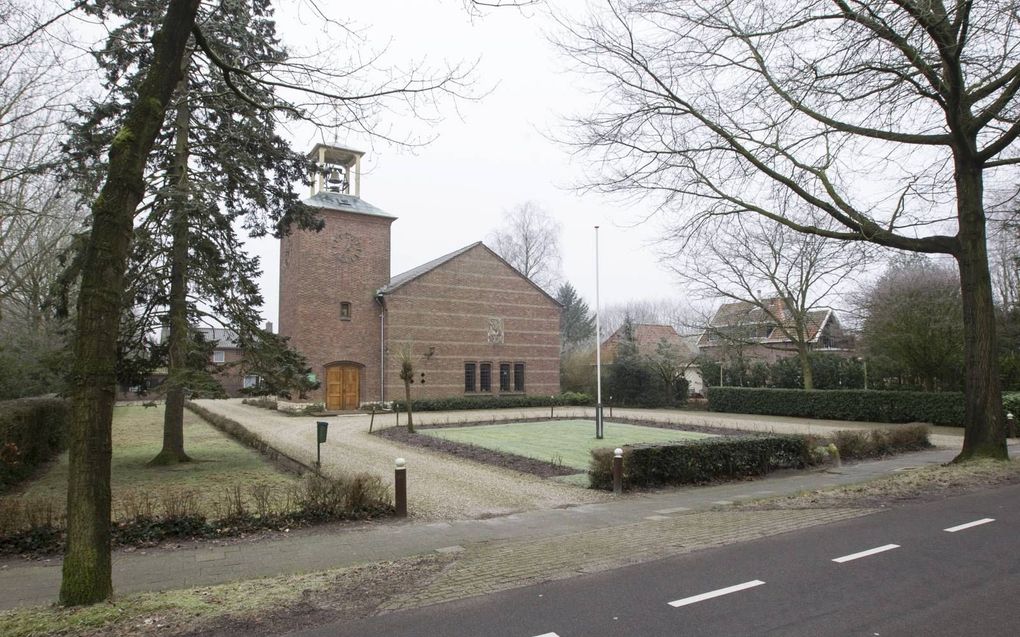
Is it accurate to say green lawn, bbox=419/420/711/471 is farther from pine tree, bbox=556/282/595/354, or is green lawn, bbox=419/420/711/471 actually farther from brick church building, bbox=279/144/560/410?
pine tree, bbox=556/282/595/354

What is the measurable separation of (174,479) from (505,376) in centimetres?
2810

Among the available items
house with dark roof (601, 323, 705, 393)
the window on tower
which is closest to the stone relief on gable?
the window on tower

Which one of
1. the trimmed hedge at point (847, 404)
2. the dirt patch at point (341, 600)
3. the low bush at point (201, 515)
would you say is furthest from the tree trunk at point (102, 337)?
the trimmed hedge at point (847, 404)

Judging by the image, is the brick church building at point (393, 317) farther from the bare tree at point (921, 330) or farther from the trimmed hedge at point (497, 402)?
the bare tree at point (921, 330)

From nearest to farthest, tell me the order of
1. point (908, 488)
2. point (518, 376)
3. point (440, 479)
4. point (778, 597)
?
1. point (778, 597)
2. point (908, 488)
3. point (440, 479)
4. point (518, 376)

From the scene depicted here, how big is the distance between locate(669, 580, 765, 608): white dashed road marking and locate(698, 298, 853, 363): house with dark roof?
2696 centimetres

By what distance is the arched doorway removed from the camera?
33812mm

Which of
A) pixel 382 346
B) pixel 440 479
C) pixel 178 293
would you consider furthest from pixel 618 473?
pixel 382 346

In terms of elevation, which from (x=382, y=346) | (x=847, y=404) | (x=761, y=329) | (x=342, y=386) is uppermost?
(x=761, y=329)

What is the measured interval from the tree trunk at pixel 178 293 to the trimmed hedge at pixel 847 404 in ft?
83.6

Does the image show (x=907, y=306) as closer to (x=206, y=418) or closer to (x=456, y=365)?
(x=456, y=365)

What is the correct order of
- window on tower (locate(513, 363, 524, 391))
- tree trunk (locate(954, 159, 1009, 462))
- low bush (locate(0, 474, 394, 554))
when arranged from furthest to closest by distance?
window on tower (locate(513, 363, 524, 391))
tree trunk (locate(954, 159, 1009, 462))
low bush (locate(0, 474, 394, 554))

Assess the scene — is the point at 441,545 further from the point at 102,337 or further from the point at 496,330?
the point at 496,330

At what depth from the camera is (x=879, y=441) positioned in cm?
1570
